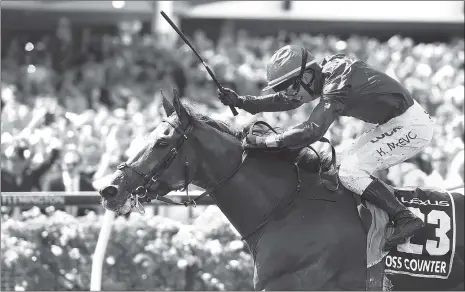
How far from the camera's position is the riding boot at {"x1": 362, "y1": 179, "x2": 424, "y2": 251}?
5.20 m

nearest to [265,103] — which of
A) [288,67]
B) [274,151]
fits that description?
[274,151]

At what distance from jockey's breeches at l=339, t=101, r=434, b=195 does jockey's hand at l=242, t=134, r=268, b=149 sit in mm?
453

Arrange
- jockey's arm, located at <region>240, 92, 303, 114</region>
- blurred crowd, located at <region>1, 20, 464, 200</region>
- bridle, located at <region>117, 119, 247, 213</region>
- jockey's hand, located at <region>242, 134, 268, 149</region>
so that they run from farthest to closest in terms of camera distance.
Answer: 1. blurred crowd, located at <region>1, 20, 464, 200</region>
2. jockey's arm, located at <region>240, 92, 303, 114</region>
3. jockey's hand, located at <region>242, 134, 268, 149</region>
4. bridle, located at <region>117, 119, 247, 213</region>

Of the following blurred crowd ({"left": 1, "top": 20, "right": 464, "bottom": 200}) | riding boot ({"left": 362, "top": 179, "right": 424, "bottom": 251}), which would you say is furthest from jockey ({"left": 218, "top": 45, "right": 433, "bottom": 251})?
blurred crowd ({"left": 1, "top": 20, "right": 464, "bottom": 200})

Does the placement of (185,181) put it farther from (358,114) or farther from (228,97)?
(358,114)

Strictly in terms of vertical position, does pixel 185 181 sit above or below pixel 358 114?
below

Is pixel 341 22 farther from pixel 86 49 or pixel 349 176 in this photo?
pixel 349 176

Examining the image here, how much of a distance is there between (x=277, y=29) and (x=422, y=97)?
668cm

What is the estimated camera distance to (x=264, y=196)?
520 centimetres

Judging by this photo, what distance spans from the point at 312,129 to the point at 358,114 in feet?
1.40

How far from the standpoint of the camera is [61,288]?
7977 mm

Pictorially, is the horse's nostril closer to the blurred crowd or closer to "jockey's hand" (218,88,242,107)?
"jockey's hand" (218,88,242,107)

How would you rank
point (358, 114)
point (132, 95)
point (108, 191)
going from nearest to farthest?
point (108, 191)
point (358, 114)
point (132, 95)

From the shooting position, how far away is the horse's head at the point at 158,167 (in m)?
4.96
